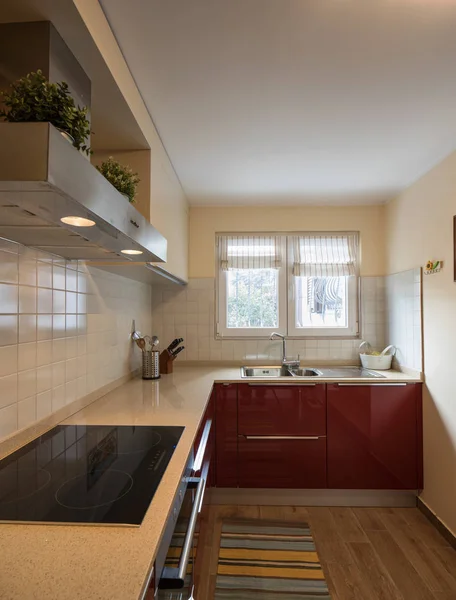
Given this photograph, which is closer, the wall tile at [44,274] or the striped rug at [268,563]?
the wall tile at [44,274]

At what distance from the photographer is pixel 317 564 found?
2033 millimetres

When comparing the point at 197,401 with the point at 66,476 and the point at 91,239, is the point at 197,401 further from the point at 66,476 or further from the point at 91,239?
the point at 91,239

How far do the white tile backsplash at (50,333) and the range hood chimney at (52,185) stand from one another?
13 cm

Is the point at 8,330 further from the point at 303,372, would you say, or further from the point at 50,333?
the point at 303,372

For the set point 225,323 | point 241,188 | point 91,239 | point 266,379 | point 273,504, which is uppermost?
point 241,188

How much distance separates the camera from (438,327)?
2.39 metres

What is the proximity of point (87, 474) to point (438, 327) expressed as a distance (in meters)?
2.23

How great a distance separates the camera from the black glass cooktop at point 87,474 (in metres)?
0.89

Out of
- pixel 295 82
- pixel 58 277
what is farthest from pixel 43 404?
pixel 295 82

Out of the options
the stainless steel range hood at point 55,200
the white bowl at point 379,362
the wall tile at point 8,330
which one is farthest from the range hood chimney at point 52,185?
the white bowl at point 379,362

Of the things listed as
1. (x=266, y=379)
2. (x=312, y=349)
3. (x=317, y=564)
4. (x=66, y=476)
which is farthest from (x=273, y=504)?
(x=66, y=476)

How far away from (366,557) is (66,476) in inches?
73.5

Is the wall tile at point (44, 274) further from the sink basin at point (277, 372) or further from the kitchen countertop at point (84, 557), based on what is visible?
the sink basin at point (277, 372)

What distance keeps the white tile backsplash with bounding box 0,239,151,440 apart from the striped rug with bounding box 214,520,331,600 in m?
1.22
